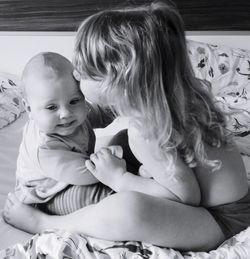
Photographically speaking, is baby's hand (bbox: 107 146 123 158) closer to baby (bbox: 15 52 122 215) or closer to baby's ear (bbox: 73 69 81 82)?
baby (bbox: 15 52 122 215)

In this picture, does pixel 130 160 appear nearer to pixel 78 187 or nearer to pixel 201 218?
pixel 78 187

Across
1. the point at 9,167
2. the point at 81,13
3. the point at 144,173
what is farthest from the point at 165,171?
the point at 81,13

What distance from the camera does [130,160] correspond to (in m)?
1.23

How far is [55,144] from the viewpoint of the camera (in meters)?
1.13

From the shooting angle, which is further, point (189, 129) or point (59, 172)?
point (59, 172)

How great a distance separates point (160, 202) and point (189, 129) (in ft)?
0.55

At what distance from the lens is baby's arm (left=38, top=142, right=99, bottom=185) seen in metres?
1.11

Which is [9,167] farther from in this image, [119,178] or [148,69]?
[148,69]

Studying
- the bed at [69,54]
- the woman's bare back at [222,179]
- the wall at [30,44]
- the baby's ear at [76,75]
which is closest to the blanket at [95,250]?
the bed at [69,54]

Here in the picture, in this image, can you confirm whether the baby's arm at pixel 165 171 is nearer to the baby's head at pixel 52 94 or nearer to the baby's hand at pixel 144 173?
the baby's hand at pixel 144 173

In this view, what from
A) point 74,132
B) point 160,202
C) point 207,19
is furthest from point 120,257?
point 207,19

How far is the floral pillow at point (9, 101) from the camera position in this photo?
1.83 metres

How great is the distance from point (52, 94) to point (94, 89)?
122 mm

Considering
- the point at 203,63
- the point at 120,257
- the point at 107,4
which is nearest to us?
the point at 120,257
